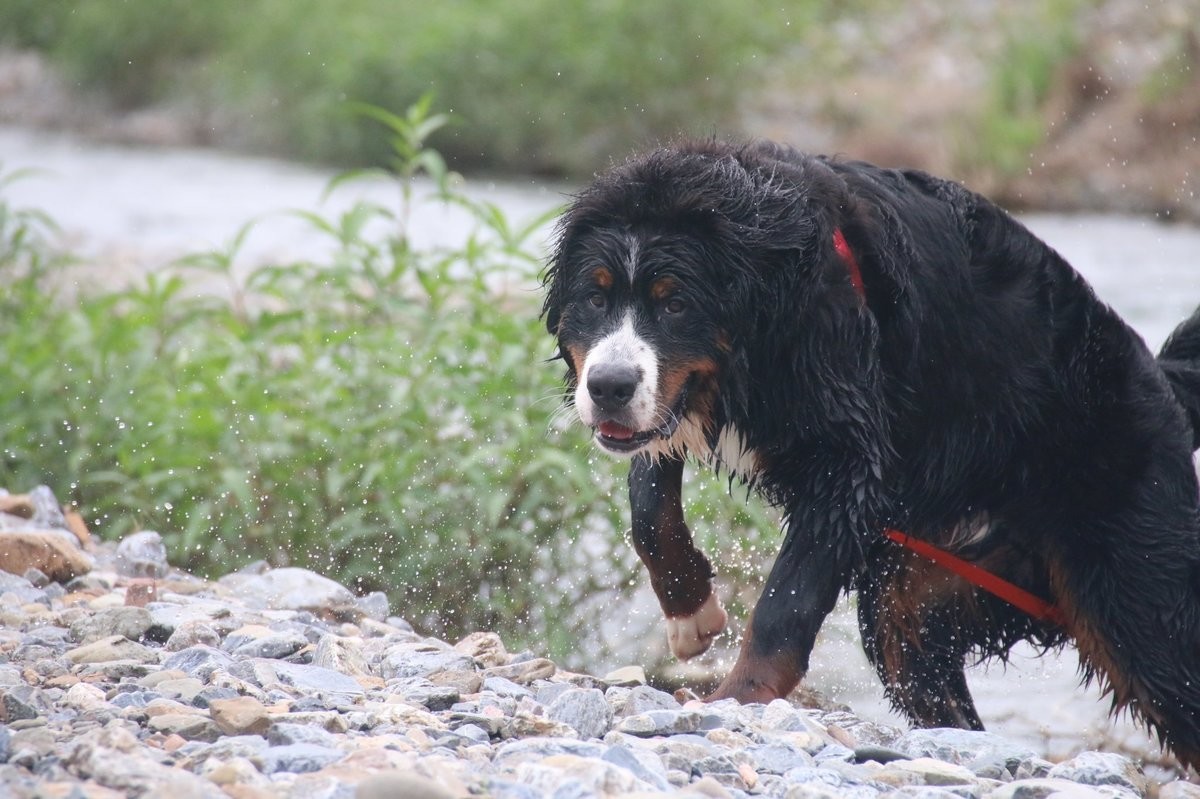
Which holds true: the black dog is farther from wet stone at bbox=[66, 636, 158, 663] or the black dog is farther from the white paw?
wet stone at bbox=[66, 636, 158, 663]

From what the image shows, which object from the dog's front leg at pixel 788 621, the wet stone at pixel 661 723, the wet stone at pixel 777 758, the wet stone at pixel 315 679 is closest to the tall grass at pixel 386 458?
the dog's front leg at pixel 788 621

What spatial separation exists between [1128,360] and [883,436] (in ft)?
2.52

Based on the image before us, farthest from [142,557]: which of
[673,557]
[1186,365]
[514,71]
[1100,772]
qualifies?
[514,71]

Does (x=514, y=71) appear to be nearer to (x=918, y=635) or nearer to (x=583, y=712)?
(x=918, y=635)

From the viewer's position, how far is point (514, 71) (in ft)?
51.2

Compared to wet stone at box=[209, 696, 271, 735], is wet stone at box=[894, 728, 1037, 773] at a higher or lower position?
lower

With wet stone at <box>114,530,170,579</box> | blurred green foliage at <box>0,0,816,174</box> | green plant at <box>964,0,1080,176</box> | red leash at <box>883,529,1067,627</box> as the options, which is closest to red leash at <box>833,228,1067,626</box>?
red leash at <box>883,529,1067,627</box>

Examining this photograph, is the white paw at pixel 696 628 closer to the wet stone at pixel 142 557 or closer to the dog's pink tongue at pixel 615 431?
the dog's pink tongue at pixel 615 431

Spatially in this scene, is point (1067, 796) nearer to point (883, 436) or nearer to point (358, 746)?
point (883, 436)

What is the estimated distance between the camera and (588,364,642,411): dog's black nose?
3.31 meters

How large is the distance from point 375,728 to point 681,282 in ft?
4.11

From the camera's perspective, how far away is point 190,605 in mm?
3766

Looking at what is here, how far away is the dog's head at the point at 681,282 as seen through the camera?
11.0ft

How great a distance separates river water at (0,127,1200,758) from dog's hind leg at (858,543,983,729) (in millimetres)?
789
